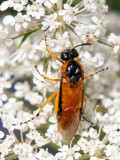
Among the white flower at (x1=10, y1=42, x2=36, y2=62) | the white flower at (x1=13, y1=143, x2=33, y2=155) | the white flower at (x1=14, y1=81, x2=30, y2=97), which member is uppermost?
the white flower at (x1=10, y1=42, x2=36, y2=62)

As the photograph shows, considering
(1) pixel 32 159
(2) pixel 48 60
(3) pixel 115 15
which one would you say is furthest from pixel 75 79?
(3) pixel 115 15

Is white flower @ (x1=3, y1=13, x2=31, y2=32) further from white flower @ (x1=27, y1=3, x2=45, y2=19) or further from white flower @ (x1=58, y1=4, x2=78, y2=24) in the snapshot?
white flower @ (x1=58, y1=4, x2=78, y2=24)

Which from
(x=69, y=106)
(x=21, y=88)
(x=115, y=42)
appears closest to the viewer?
(x=69, y=106)

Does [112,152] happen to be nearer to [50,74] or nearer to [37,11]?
[50,74]

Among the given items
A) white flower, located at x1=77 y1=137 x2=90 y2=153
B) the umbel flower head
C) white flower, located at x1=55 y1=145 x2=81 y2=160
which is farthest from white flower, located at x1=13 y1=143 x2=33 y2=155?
white flower, located at x1=77 y1=137 x2=90 y2=153

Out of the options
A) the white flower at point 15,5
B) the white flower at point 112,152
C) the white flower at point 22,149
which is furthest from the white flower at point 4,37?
the white flower at point 112,152

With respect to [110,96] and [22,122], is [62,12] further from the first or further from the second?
[110,96]

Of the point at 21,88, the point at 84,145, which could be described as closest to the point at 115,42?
the point at 84,145

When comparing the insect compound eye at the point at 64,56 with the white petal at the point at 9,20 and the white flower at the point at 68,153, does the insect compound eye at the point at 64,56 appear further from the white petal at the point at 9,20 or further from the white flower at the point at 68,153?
the white flower at the point at 68,153
